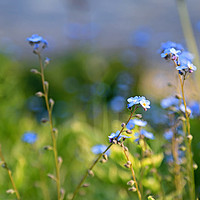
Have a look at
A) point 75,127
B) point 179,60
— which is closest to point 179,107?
point 179,60

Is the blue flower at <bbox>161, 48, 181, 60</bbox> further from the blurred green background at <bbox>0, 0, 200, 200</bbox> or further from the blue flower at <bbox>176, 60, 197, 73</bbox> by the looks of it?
the blurred green background at <bbox>0, 0, 200, 200</bbox>

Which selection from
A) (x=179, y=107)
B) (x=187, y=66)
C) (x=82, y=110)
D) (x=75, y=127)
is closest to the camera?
(x=187, y=66)

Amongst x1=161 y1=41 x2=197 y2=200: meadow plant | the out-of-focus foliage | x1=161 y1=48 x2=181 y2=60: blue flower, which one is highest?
x1=161 y1=48 x2=181 y2=60: blue flower

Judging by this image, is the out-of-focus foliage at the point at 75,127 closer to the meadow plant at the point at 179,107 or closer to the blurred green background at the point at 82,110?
the blurred green background at the point at 82,110

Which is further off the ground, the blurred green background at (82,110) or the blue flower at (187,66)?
the blue flower at (187,66)

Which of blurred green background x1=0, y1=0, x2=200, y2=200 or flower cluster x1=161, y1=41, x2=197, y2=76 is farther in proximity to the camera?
blurred green background x1=0, y1=0, x2=200, y2=200

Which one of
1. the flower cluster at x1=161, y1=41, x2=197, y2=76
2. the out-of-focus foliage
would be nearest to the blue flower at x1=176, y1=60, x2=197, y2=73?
the flower cluster at x1=161, y1=41, x2=197, y2=76

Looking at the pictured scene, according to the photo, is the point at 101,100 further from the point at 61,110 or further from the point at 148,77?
the point at 148,77

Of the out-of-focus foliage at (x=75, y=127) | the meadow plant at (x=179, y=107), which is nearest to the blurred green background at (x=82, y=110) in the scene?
the out-of-focus foliage at (x=75, y=127)

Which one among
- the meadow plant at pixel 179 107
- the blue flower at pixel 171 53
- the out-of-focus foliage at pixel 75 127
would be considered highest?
the blue flower at pixel 171 53

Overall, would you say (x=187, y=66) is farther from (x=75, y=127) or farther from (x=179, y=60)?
(x=75, y=127)

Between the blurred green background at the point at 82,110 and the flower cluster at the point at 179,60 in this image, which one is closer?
the flower cluster at the point at 179,60

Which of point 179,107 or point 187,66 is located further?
point 179,107

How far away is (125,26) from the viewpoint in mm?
8180
